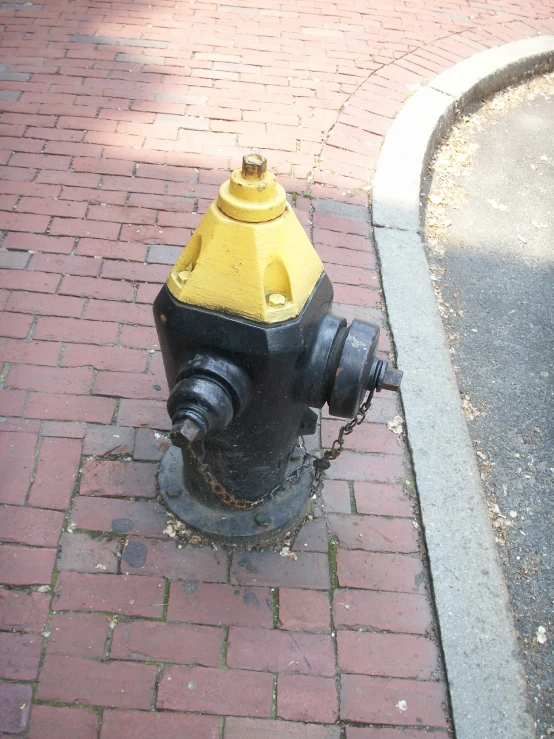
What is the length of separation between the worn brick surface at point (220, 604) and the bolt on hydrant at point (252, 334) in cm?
41

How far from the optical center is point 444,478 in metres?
2.58

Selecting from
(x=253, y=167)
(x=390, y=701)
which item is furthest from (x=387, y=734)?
(x=253, y=167)

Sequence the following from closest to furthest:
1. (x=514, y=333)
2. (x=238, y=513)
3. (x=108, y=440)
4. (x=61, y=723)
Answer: (x=61, y=723), (x=238, y=513), (x=108, y=440), (x=514, y=333)

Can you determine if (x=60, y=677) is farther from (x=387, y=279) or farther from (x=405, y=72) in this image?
(x=405, y=72)

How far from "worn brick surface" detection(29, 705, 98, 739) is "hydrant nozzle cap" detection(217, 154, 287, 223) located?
1460 millimetres

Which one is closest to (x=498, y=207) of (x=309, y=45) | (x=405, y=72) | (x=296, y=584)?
(x=405, y=72)

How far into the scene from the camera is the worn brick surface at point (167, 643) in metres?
2.04

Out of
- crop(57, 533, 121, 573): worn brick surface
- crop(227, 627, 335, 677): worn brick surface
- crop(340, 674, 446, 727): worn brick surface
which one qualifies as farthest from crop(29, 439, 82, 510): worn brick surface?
crop(340, 674, 446, 727): worn brick surface

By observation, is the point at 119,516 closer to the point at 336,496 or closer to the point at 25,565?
the point at 25,565

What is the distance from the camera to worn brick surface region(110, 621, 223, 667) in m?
2.04

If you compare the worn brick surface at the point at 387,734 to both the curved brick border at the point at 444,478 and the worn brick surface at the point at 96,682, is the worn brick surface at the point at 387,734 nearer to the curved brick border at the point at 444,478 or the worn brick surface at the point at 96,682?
the curved brick border at the point at 444,478

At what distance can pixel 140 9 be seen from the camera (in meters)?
5.34

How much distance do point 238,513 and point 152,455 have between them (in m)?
0.43

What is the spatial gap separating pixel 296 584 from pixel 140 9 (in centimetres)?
489
